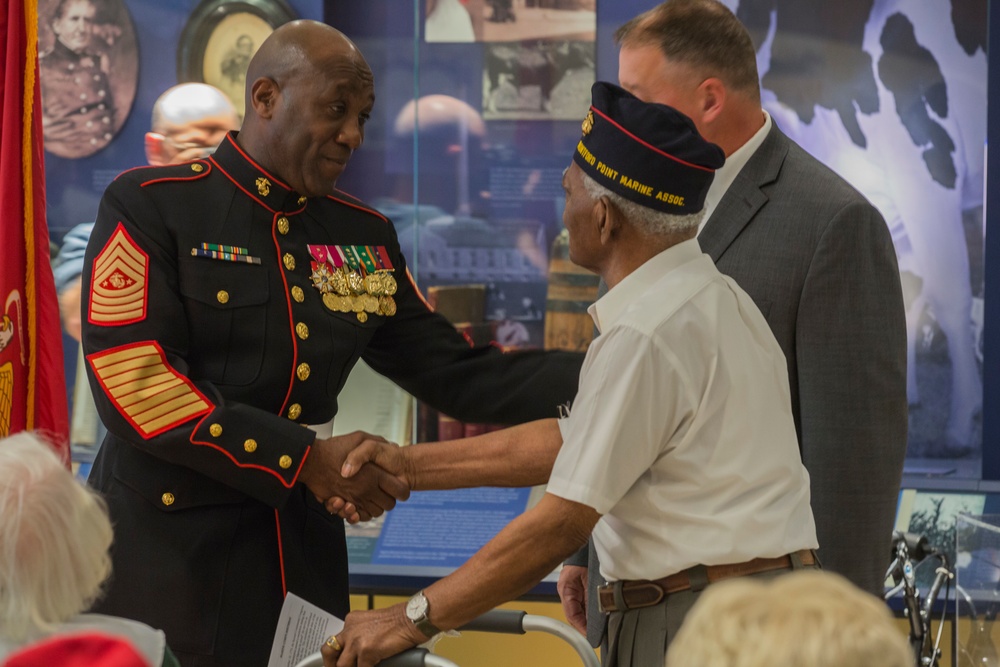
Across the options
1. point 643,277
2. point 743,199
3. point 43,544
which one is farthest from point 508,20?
point 43,544

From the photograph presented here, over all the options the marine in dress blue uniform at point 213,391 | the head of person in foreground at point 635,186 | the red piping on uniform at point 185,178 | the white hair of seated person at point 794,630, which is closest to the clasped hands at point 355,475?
the marine in dress blue uniform at point 213,391

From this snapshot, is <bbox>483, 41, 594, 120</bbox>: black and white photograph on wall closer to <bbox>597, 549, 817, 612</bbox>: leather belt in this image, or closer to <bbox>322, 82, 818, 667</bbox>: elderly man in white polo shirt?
<bbox>322, 82, 818, 667</bbox>: elderly man in white polo shirt

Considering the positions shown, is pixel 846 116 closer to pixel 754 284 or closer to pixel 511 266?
pixel 511 266

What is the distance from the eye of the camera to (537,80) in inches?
171

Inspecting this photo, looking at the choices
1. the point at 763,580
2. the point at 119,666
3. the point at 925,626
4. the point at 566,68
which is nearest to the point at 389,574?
the point at 925,626

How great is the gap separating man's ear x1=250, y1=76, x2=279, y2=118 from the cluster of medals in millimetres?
281

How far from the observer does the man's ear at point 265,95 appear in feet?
7.61

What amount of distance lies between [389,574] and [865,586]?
1.89 metres

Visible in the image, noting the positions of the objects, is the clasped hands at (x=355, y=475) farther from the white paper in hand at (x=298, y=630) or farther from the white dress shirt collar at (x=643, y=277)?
the white dress shirt collar at (x=643, y=277)

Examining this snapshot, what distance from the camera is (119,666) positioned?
1.07 m

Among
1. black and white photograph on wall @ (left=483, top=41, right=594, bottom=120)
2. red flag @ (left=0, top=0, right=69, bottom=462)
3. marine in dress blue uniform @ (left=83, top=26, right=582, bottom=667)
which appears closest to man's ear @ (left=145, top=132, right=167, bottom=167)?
black and white photograph on wall @ (left=483, top=41, right=594, bottom=120)

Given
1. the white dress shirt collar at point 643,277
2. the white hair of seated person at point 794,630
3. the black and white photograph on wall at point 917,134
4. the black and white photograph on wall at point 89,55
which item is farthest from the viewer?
the black and white photograph on wall at point 89,55

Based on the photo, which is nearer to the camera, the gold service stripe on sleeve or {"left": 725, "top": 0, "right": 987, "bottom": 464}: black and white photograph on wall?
the gold service stripe on sleeve

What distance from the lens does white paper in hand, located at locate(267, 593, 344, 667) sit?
2.12 m
